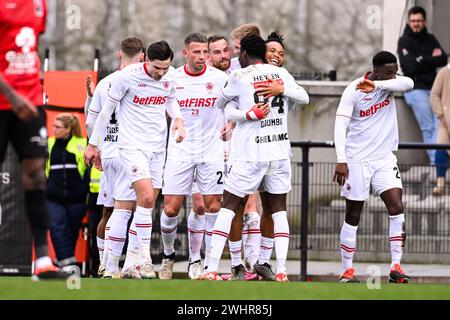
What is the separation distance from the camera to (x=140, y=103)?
16.5 m

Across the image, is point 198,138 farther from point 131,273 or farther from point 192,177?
point 131,273

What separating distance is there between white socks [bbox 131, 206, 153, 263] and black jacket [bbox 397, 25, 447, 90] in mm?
7730

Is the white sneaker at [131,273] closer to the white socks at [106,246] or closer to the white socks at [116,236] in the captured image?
the white socks at [116,236]

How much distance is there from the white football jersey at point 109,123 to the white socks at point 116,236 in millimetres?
725

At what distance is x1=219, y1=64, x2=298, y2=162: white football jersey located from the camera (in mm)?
15555

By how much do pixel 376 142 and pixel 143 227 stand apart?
8.08 feet

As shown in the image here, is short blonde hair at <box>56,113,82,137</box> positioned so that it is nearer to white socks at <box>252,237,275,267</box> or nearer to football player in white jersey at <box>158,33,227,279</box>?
football player in white jersey at <box>158,33,227,279</box>

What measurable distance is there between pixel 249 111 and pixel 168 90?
52.7 inches

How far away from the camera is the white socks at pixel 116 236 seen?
17062mm

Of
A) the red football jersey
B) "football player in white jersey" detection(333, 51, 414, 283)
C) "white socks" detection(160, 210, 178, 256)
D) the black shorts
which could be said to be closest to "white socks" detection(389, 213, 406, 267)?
"football player in white jersey" detection(333, 51, 414, 283)
